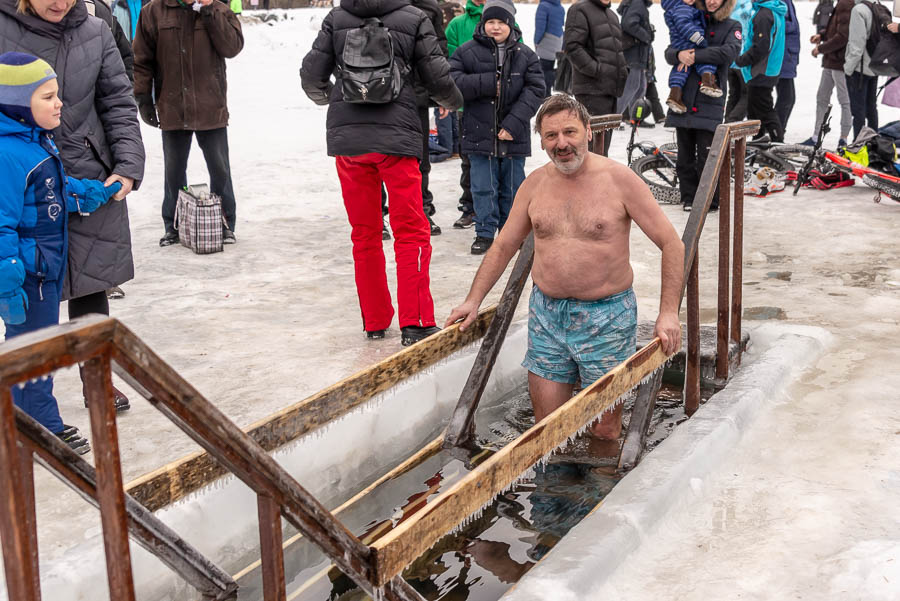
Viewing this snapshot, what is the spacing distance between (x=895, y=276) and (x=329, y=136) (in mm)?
3947

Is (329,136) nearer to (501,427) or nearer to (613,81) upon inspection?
(501,427)

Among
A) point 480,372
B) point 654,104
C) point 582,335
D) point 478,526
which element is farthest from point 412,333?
point 654,104

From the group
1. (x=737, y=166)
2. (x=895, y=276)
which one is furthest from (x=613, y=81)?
(x=737, y=166)

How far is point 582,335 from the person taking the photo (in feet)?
12.8

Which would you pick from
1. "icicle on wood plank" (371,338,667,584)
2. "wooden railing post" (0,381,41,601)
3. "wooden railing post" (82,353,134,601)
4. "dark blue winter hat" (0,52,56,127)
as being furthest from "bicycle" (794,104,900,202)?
"wooden railing post" (0,381,41,601)

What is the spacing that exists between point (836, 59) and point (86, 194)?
9095mm

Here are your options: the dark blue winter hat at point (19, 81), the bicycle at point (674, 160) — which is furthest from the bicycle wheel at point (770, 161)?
the dark blue winter hat at point (19, 81)

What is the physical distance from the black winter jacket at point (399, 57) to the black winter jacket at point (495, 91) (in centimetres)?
178

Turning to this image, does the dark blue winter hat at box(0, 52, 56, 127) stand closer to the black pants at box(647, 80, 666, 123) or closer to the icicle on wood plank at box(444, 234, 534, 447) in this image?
the icicle on wood plank at box(444, 234, 534, 447)

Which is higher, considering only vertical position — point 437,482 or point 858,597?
point 858,597

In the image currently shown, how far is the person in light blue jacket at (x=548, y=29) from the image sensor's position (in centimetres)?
1074

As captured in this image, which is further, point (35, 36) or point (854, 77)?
point (854, 77)

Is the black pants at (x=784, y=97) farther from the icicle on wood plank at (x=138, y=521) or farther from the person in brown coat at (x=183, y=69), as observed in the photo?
A: the icicle on wood plank at (x=138, y=521)

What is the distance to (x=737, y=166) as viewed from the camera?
4.48m
